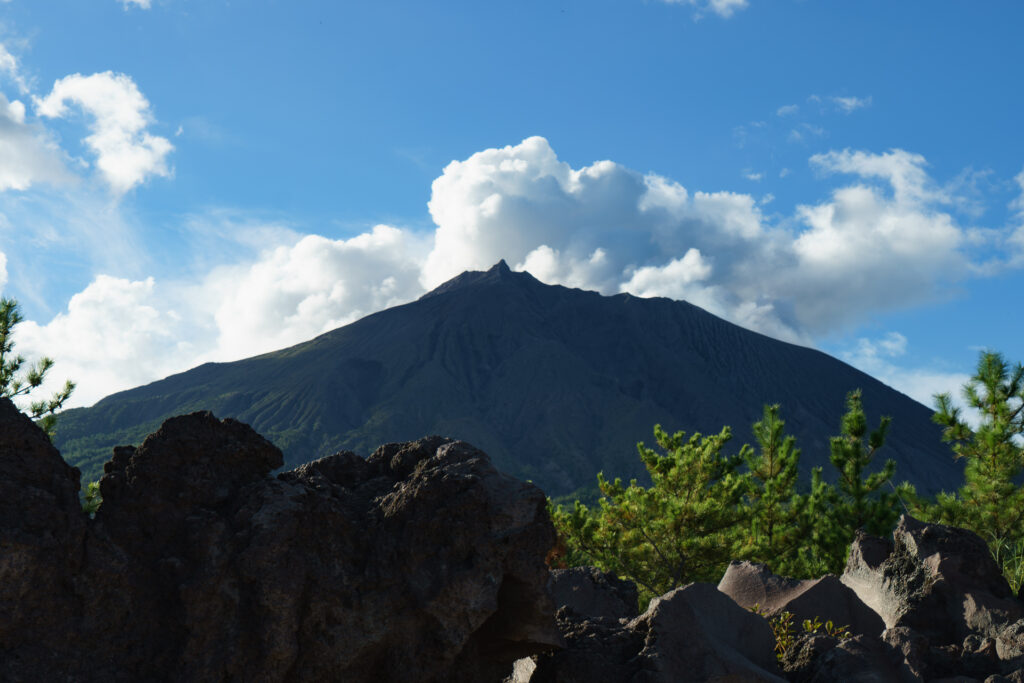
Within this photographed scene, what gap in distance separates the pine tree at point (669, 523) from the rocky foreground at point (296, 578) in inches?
477

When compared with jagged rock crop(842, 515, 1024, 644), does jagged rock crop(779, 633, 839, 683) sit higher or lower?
lower

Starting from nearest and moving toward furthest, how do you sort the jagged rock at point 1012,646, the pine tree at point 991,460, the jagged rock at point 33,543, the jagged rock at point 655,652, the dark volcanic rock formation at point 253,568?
the jagged rock at point 33,543
the dark volcanic rock formation at point 253,568
the jagged rock at point 655,652
the jagged rock at point 1012,646
the pine tree at point 991,460

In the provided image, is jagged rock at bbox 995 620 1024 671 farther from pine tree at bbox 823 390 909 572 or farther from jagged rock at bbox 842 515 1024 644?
pine tree at bbox 823 390 909 572

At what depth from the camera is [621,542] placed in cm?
2023

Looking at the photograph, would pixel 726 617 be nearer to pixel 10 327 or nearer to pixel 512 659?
pixel 512 659

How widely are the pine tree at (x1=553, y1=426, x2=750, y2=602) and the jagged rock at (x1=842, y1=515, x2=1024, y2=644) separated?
331 inches

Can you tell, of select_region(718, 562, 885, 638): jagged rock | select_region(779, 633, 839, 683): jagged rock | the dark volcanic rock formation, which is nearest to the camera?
the dark volcanic rock formation

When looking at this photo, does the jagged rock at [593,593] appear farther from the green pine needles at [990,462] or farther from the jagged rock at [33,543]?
the green pine needles at [990,462]

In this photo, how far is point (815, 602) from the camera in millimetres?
9797

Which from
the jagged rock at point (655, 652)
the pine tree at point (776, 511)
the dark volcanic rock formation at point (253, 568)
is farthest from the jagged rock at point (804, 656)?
the pine tree at point (776, 511)

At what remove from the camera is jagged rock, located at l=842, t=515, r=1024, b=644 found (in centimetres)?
966

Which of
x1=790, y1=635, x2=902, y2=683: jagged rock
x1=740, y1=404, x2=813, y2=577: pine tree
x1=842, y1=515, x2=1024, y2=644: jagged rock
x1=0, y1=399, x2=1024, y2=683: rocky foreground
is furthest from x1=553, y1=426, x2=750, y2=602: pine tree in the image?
x1=0, y1=399, x2=1024, y2=683: rocky foreground

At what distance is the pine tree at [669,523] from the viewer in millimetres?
19266

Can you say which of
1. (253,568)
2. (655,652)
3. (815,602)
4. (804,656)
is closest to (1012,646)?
(815,602)
